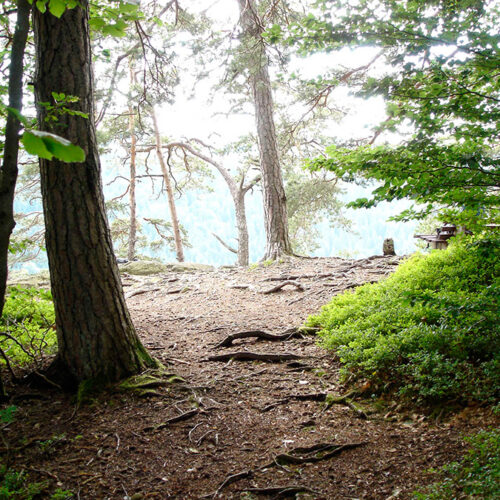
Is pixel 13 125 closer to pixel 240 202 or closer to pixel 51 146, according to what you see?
pixel 51 146

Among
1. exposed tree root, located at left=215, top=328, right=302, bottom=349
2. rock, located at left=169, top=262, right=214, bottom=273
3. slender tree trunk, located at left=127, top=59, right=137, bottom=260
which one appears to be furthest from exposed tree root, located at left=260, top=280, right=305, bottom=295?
slender tree trunk, located at left=127, top=59, right=137, bottom=260

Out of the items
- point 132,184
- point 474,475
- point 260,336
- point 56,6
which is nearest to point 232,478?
point 474,475

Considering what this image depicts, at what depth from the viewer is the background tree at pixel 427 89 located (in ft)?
10.3

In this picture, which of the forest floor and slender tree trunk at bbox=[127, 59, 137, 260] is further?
slender tree trunk at bbox=[127, 59, 137, 260]

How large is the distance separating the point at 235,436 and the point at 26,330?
2.68m

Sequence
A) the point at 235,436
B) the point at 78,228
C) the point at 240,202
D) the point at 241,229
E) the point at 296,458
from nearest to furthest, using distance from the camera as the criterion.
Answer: the point at 296,458 < the point at 235,436 < the point at 78,228 < the point at 241,229 < the point at 240,202

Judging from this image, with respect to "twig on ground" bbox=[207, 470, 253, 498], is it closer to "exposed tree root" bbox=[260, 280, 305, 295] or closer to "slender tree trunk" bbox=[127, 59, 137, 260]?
"exposed tree root" bbox=[260, 280, 305, 295]

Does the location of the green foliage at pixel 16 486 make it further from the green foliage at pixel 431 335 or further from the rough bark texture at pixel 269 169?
the rough bark texture at pixel 269 169

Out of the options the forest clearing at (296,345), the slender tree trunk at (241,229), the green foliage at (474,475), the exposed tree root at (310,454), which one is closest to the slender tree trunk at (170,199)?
the slender tree trunk at (241,229)

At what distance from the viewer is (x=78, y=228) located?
364cm

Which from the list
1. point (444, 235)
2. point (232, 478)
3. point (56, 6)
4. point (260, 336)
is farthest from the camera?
point (444, 235)

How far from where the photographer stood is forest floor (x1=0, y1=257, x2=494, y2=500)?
263 centimetres

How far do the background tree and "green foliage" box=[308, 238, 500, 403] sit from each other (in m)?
0.82

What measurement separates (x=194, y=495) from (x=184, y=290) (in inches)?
252
